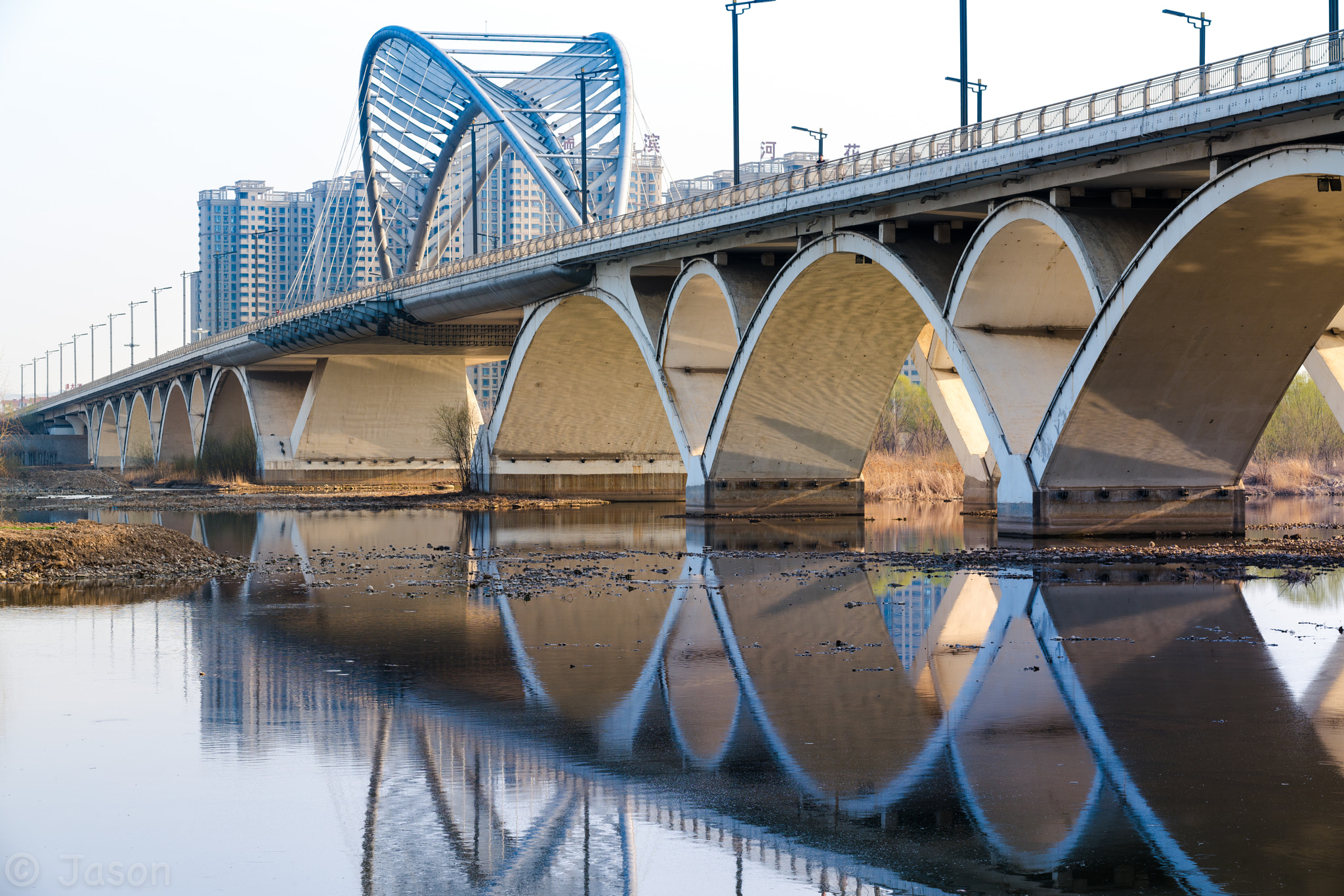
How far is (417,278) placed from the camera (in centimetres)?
6806

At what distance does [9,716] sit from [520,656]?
506 cm

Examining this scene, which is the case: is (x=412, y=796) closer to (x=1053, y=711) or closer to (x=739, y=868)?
(x=739, y=868)

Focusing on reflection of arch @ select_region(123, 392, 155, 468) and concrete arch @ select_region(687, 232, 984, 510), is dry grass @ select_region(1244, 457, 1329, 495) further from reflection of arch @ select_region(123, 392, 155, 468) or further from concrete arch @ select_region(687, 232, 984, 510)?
reflection of arch @ select_region(123, 392, 155, 468)

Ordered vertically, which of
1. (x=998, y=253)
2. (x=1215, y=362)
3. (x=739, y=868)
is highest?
(x=998, y=253)

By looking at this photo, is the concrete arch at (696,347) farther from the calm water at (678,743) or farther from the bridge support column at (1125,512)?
the calm water at (678,743)

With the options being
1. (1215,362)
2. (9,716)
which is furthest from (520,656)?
(1215,362)

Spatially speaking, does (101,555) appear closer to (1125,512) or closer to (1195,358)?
(1125,512)

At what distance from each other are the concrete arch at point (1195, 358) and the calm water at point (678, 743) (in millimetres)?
8456

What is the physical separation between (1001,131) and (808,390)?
17292mm

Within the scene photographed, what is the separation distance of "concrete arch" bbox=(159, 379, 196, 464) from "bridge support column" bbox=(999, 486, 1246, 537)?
96.5m

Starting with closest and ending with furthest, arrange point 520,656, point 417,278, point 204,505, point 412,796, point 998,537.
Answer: point 412,796, point 520,656, point 998,537, point 204,505, point 417,278

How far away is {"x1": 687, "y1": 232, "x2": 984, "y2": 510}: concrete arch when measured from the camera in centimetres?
4372

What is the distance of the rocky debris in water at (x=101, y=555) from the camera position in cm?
2398

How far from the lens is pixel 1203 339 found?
29.8 meters
